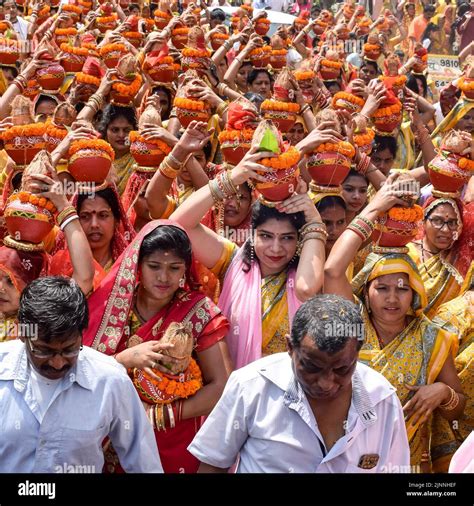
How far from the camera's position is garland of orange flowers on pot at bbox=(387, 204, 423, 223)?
3561mm

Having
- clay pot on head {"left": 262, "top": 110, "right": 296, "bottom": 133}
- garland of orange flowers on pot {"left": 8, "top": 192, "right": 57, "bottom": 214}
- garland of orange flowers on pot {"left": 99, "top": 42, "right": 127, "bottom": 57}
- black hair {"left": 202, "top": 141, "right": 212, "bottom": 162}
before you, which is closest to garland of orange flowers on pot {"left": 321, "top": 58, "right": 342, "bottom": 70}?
garland of orange flowers on pot {"left": 99, "top": 42, "right": 127, "bottom": 57}

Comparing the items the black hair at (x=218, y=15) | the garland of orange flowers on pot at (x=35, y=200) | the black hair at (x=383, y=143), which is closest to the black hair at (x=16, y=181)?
the garland of orange flowers on pot at (x=35, y=200)

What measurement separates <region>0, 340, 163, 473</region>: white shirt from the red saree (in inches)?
25.4

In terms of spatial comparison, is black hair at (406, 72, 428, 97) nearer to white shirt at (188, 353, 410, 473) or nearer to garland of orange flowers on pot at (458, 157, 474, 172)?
garland of orange flowers on pot at (458, 157, 474, 172)

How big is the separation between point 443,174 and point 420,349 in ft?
3.90

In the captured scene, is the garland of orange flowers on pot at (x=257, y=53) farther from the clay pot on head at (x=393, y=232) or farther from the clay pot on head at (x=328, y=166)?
the clay pot on head at (x=393, y=232)

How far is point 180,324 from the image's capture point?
318 cm

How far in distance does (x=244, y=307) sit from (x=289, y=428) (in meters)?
1.18

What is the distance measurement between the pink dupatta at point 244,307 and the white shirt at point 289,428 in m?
0.96

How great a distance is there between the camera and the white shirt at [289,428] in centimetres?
242

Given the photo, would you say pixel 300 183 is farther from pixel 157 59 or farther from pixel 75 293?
pixel 157 59

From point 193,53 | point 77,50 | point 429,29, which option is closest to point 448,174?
point 193,53

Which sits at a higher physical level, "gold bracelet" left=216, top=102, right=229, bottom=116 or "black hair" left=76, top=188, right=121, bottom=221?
"gold bracelet" left=216, top=102, right=229, bottom=116
